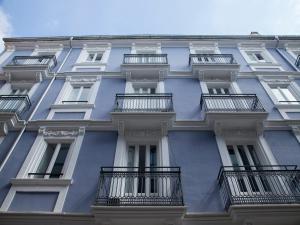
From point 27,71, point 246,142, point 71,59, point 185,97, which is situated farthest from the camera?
point 71,59

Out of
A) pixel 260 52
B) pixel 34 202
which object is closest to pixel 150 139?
pixel 34 202

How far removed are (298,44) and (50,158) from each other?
579 inches

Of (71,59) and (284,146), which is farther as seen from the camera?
(71,59)

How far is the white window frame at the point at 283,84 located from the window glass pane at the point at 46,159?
8497 mm

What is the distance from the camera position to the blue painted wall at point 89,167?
23.9 ft

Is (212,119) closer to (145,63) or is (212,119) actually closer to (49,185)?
(145,63)

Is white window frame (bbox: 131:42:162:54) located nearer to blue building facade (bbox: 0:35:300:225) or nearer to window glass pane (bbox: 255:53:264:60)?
blue building facade (bbox: 0:35:300:225)

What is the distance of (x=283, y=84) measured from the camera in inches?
478

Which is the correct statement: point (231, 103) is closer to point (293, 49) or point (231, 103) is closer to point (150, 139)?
point (150, 139)

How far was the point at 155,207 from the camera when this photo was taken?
657 cm

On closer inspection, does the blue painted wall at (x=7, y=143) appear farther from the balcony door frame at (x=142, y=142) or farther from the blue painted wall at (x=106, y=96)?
the balcony door frame at (x=142, y=142)

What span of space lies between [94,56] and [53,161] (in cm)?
776

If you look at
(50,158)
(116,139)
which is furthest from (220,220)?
(50,158)

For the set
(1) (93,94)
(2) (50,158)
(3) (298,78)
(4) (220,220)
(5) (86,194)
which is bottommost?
(4) (220,220)
